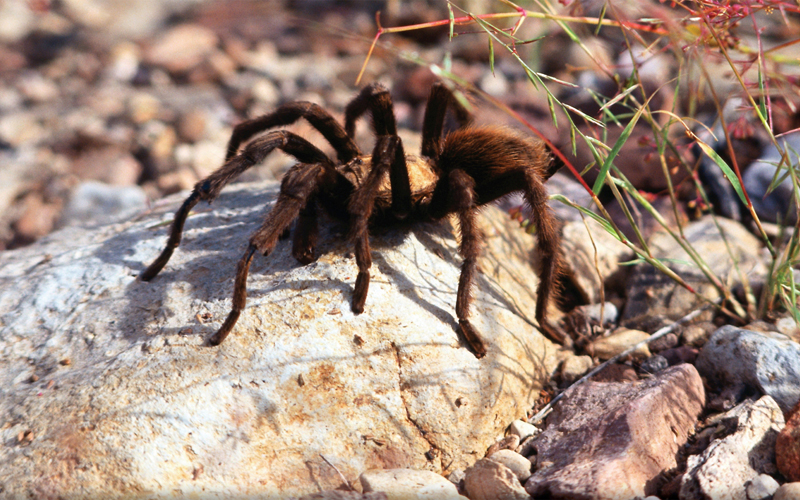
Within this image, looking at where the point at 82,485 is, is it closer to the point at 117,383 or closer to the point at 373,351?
the point at 117,383

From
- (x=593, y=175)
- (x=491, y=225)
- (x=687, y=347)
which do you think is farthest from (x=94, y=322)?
(x=593, y=175)

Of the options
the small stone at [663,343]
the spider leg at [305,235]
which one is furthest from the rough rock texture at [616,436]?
the spider leg at [305,235]

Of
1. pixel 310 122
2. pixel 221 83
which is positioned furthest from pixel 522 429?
pixel 221 83

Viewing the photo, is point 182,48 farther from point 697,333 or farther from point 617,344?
point 697,333

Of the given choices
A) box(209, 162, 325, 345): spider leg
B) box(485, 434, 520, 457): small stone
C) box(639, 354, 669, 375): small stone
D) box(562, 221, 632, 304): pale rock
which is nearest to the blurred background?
box(562, 221, 632, 304): pale rock

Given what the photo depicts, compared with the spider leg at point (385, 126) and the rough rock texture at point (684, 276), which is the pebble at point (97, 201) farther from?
the rough rock texture at point (684, 276)
